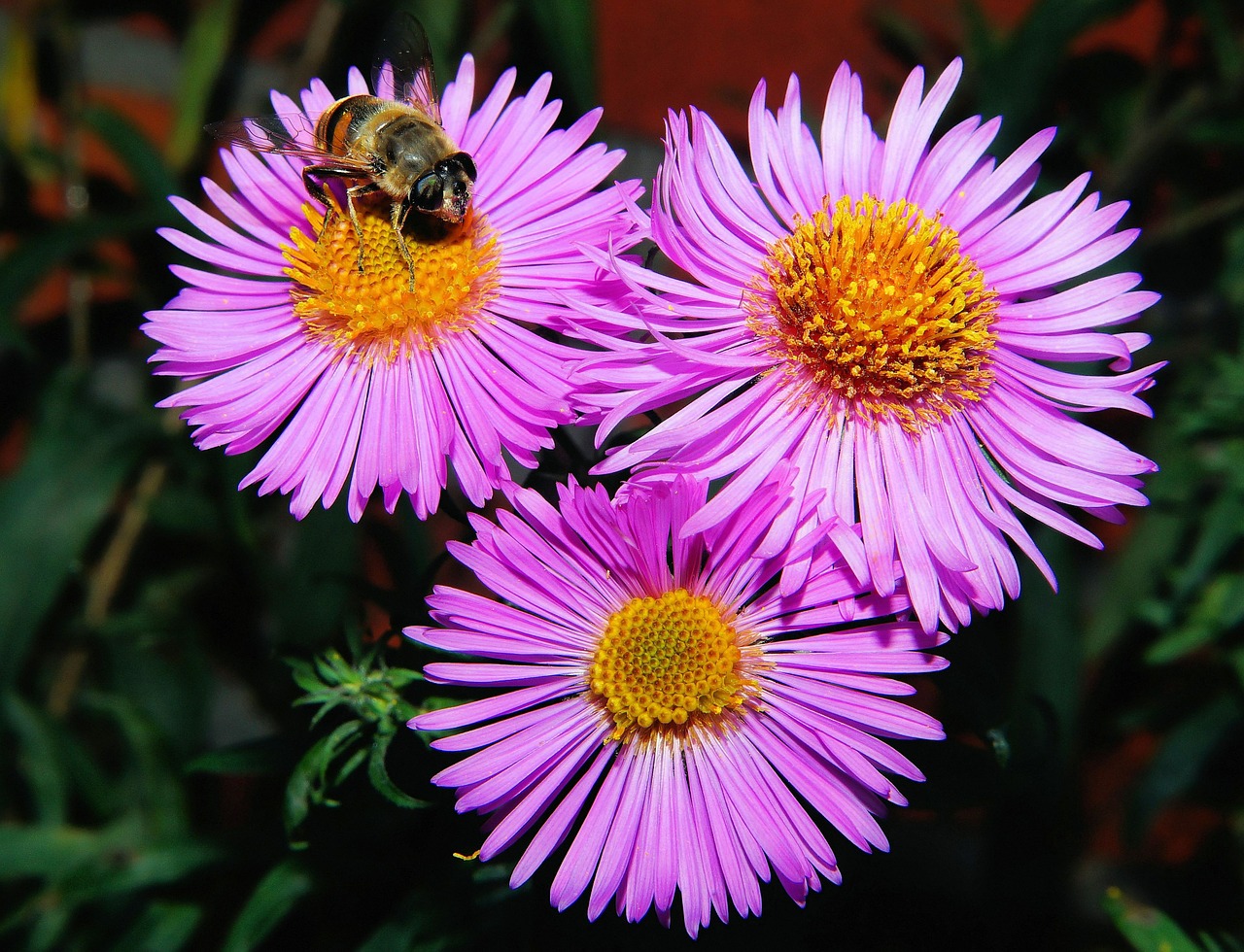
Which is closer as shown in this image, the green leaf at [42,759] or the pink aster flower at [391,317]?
the pink aster flower at [391,317]

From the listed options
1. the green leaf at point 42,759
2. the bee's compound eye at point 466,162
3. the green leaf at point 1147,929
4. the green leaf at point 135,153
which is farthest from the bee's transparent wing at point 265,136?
the green leaf at point 1147,929

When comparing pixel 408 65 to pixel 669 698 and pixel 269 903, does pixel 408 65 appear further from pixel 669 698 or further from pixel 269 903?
pixel 269 903

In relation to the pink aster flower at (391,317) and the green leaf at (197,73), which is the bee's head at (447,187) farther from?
the green leaf at (197,73)

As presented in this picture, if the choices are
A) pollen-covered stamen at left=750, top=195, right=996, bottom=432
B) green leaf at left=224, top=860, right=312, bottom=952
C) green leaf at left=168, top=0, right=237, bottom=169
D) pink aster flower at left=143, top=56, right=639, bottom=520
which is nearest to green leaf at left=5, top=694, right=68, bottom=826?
green leaf at left=224, top=860, right=312, bottom=952

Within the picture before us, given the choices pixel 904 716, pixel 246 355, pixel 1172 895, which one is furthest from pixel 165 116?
pixel 1172 895

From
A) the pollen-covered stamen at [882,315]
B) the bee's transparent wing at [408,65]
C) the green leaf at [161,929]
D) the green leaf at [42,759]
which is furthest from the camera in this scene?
the green leaf at [42,759]

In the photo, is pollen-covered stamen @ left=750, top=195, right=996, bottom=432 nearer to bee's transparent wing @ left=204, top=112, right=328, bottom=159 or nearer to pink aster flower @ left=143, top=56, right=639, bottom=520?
pink aster flower @ left=143, top=56, right=639, bottom=520

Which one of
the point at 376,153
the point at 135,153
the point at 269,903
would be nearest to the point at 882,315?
the point at 376,153
